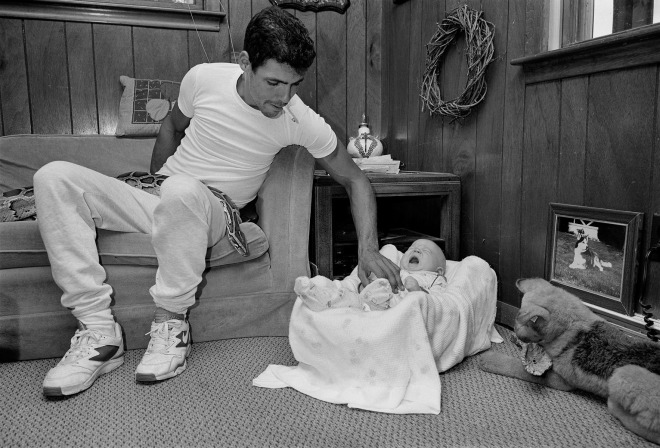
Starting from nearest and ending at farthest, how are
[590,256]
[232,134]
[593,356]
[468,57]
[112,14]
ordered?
[593,356] < [590,256] < [232,134] < [468,57] < [112,14]

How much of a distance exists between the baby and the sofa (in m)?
0.26

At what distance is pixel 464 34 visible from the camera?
200 cm

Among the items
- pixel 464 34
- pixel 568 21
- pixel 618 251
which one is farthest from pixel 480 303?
pixel 464 34

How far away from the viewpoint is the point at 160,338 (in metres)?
1.46

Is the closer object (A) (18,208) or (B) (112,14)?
(A) (18,208)

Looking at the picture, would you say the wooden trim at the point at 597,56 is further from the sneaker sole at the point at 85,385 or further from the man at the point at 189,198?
the sneaker sole at the point at 85,385

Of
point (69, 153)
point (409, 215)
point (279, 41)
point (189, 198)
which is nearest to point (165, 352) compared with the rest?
point (189, 198)

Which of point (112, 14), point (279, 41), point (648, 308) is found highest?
point (112, 14)

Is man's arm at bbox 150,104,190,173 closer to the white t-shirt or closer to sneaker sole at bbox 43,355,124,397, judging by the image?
the white t-shirt

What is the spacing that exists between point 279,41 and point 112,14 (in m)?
1.25

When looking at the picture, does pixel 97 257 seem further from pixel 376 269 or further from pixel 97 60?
pixel 97 60

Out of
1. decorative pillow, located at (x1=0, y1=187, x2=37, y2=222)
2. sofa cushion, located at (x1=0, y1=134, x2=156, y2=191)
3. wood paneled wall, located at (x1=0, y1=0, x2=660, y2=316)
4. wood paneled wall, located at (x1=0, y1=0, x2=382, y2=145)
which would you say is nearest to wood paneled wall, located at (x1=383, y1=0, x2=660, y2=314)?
wood paneled wall, located at (x1=0, y1=0, x2=660, y2=316)

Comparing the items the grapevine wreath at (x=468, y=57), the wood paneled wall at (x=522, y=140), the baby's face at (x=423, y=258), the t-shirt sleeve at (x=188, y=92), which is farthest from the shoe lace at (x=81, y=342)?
the grapevine wreath at (x=468, y=57)

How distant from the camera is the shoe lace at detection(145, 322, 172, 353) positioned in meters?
1.44
